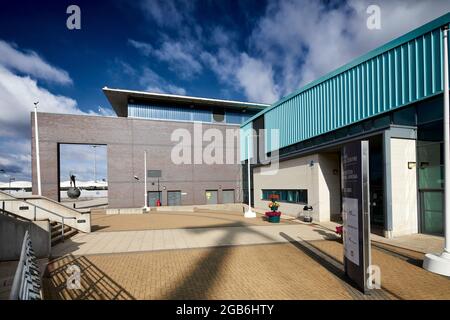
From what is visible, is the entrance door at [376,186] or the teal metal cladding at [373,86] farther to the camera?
the entrance door at [376,186]

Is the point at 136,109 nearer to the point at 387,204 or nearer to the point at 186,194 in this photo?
the point at 186,194

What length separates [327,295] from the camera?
17.0ft

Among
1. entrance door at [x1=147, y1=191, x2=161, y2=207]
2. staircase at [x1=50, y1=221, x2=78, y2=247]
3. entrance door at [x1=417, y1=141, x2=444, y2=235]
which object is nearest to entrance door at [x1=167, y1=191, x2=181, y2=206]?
entrance door at [x1=147, y1=191, x2=161, y2=207]

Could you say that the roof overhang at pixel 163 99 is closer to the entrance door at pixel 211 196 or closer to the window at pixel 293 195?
the entrance door at pixel 211 196

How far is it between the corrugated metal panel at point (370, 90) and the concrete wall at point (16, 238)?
57.3 feet

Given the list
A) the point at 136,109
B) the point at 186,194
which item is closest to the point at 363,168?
the point at 186,194

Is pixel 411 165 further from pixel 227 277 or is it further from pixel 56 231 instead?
pixel 56 231

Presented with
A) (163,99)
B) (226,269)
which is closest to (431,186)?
(226,269)

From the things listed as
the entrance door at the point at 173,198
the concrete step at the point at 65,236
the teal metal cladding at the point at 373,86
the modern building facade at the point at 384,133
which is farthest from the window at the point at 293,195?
the concrete step at the point at 65,236

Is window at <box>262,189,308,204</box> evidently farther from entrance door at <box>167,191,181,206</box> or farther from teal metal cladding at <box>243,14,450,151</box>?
entrance door at <box>167,191,181,206</box>

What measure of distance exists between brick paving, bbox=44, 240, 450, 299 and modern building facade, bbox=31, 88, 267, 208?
23398mm

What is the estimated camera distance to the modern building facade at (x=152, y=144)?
28.3 m
